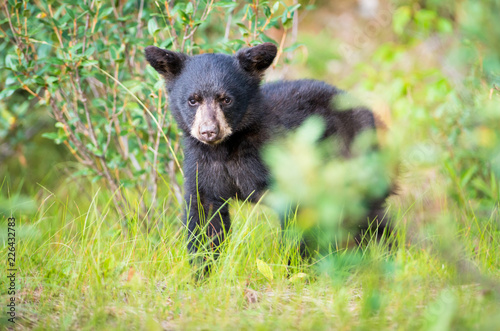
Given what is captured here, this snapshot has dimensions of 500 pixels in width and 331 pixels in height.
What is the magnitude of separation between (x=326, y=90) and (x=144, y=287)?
224 cm

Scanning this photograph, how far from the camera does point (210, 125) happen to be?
10.8ft

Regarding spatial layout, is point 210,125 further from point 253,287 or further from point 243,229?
point 253,287

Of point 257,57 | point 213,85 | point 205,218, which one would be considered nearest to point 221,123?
point 213,85

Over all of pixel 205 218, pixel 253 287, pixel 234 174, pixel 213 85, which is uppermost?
pixel 213 85

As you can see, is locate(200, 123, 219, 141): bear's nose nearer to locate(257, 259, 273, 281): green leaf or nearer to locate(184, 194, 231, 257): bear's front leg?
locate(184, 194, 231, 257): bear's front leg

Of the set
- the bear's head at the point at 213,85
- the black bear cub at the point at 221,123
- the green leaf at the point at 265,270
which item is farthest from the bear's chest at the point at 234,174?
the green leaf at the point at 265,270

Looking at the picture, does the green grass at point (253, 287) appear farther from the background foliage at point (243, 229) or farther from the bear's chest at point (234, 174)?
the bear's chest at point (234, 174)

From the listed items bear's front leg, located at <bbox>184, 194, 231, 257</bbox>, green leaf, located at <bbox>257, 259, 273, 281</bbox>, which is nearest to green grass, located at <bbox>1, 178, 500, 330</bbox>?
green leaf, located at <bbox>257, 259, 273, 281</bbox>

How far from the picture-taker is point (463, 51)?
176cm

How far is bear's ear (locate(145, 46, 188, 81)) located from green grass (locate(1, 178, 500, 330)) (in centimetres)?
118

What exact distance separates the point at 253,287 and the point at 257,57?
163cm

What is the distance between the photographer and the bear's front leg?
11.5ft

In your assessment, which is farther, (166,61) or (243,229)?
(166,61)

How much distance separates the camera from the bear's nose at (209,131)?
10.8ft
